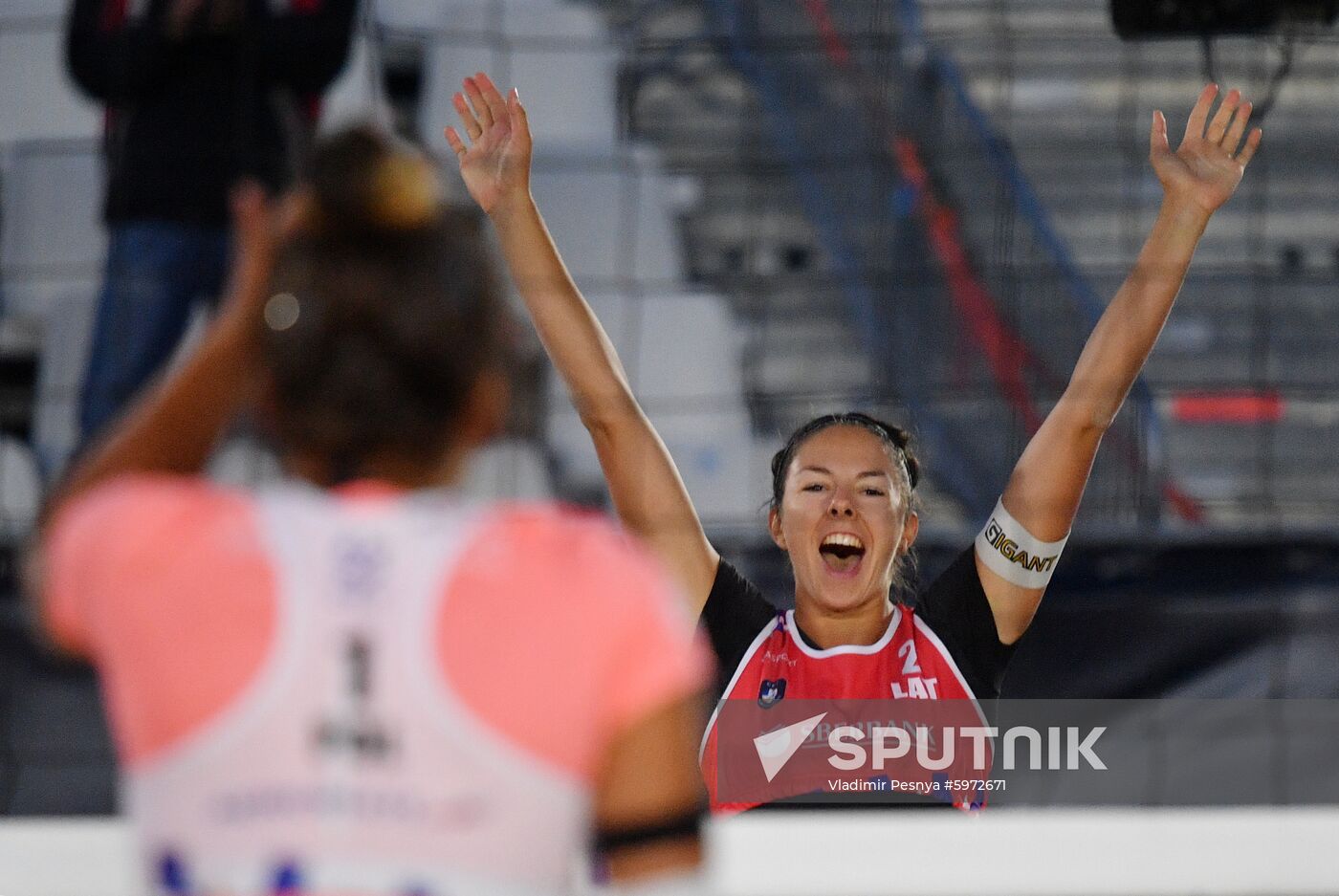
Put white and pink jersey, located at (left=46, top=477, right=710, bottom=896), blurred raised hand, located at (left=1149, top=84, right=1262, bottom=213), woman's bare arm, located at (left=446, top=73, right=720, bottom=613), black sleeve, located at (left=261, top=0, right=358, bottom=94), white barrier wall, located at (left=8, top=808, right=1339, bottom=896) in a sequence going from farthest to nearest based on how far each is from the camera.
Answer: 1. black sleeve, located at (left=261, top=0, right=358, bottom=94)
2. white barrier wall, located at (left=8, top=808, right=1339, bottom=896)
3. blurred raised hand, located at (left=1149, top=84, right=1262, bottom=213)
4. woman's bare arm, located at (left=446, top=73, right=720, bottom=613)
5. white and pink jersey, located at (left=46, top=477, right=710, bottom=896)

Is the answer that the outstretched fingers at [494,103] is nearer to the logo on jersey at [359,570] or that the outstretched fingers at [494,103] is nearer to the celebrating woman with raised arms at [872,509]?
the celebrating woman with raised arms at [872,509]

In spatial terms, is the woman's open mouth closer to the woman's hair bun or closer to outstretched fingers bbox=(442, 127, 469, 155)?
outstretched fingers bbox=(442, 127, 469, 155)

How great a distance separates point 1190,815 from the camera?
1740 millimetres

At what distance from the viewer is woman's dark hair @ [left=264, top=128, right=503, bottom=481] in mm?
512

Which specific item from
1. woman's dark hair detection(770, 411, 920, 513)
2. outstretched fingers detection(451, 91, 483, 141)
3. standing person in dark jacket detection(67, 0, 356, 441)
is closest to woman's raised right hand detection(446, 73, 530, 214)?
outstretched fingers detection(451, 91, 483, 141)

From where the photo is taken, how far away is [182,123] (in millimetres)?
2018

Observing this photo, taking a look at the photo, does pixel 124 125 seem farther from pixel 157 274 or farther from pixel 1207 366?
pixel 1207 366

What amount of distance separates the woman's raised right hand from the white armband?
49 centimetres

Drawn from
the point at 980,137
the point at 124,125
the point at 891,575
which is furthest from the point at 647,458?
the point at 980,137

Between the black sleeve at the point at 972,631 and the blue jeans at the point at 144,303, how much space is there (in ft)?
3.41

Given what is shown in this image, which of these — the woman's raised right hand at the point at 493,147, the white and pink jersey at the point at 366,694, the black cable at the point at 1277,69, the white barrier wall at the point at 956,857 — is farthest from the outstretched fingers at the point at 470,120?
the black cable at the point at 1277,69

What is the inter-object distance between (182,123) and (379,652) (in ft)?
5.47

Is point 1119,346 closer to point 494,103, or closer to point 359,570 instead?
point 494,103

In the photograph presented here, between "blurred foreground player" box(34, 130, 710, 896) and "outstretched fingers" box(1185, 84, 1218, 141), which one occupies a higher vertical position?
"outstretched fingers" box(1185, 84, 1218, 141)
